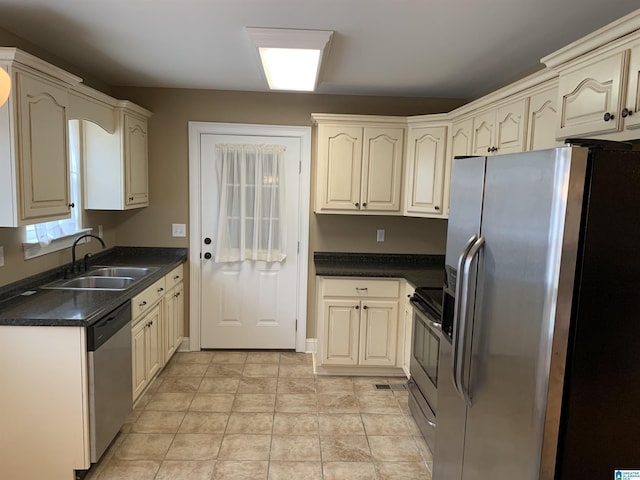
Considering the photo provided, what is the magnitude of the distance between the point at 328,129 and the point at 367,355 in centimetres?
193

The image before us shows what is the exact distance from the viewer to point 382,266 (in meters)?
4.02

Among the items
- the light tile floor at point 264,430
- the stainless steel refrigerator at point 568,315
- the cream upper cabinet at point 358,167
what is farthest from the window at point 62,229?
the stainless steel refrigerator at point 568,315

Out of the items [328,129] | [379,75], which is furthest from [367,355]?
[379,75]

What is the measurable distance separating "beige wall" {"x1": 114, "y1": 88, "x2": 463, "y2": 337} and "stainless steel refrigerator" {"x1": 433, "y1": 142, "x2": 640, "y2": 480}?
108 inches

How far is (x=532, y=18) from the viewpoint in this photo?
2150 mm

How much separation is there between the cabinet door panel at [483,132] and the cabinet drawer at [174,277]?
2545 mm

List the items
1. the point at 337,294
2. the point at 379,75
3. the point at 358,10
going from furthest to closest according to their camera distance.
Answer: the point at 337,294, the point at 379,75, the point at 358,10

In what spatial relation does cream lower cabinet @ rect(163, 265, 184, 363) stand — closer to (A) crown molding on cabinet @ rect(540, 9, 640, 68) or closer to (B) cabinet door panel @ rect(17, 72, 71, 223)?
(B) cabinet door panel @ rect(17, 72, 71, 223)

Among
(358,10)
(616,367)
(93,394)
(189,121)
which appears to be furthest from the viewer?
(189,121)

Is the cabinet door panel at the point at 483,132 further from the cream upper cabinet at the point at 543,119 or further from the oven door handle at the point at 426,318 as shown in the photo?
the oven door handle at the point at 426,318

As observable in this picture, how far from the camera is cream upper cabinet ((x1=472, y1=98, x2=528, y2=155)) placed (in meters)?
2.43

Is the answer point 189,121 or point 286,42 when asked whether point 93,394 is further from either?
point 189,121

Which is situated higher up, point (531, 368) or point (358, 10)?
point (358, 10)

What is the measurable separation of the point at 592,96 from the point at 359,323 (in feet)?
8.05
